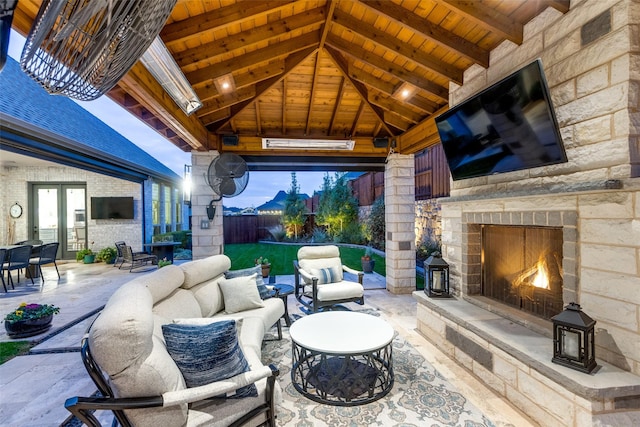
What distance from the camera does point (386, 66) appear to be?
340cm

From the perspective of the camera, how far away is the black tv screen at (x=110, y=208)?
8.55 meters

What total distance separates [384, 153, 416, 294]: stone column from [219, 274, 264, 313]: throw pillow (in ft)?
9.55

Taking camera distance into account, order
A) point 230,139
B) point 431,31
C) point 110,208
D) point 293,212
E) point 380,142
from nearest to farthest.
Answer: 1. point 431,31
2. point 230,139
3. point 380,142
4. point 110,208
5. point 293,212

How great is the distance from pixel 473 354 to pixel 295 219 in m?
9.78

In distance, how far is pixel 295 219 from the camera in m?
12.0

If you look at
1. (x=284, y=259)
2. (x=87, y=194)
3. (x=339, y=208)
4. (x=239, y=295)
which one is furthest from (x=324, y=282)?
(x=87, y=194)

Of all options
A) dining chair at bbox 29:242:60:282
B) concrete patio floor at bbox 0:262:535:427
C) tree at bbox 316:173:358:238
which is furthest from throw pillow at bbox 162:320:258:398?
tree at bbox 316:173:358:238

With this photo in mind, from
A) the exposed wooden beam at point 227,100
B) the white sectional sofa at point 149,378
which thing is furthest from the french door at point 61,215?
the white sectional sofa at point 149,378

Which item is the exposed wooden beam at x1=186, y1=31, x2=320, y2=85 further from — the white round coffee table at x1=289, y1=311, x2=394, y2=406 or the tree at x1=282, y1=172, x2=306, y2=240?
A: the tree at x1=282, y1=172, x2=306, y2=240

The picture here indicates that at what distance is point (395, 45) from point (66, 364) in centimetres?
455

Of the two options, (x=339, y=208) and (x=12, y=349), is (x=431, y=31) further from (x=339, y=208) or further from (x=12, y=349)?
(x=339, y=208)

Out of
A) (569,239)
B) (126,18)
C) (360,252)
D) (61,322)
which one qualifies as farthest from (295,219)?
(126,18)

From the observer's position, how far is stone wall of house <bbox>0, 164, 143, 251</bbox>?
8086 millimetres

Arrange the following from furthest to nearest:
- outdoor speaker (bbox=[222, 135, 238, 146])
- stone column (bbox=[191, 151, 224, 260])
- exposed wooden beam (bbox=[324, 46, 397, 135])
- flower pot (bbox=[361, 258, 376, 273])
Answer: flower pot (bbox=[361, 258, 376, 273]) < outdoor speaker (bbox=[222, 135, 238, 146]) < stone column (bbox=[191, 151, 224, 260]) < exposed wooden beam (bbox=[324, 46, 397, 135])
